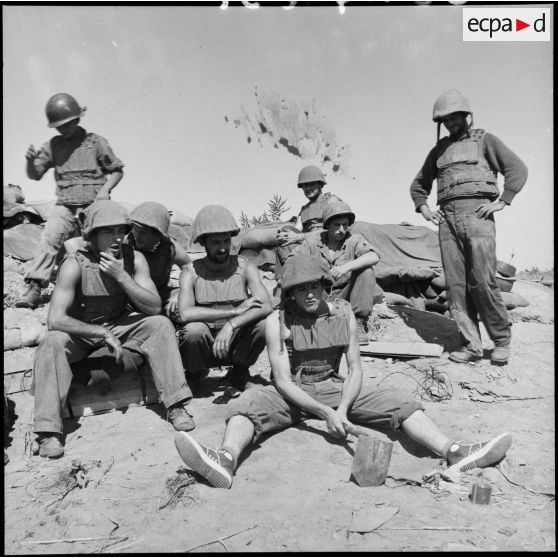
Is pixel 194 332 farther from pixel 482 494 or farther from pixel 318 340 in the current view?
pixel 482 494

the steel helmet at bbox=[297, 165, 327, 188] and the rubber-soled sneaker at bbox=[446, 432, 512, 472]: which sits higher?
the steel helmet at bbox=[297, 165, 327, 188]

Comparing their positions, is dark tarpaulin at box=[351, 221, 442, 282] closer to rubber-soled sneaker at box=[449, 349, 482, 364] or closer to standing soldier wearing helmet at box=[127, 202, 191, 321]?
rubber-soled sneaker at box=[449, 349, 482, 364]

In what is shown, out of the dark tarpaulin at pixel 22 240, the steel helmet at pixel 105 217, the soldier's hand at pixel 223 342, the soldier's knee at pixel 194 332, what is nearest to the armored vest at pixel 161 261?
the steel helmet at pixel 105 217

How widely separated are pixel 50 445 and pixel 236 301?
1843 millimetres

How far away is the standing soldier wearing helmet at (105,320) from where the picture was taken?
3.69 m

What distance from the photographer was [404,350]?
541cm

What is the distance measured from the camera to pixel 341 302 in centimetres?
396

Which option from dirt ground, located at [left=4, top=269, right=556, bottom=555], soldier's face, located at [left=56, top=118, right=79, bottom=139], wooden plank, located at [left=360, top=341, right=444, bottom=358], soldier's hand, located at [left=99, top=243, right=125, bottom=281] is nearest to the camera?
dirt ground, located at [left=4, top=269, right=556, bottom=555]

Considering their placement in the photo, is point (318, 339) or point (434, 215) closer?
point (318, 339)

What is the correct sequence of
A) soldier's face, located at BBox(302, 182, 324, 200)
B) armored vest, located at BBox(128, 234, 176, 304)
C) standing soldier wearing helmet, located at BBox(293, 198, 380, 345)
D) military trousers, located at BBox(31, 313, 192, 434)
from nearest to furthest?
military trousers, located at BBox(31, 313, 192, 434) → armored vest, located at BBox(128, 234, 176, 304) → standing soldier wearing helmet, located at BBox(293, 198, 380, 345) → soldier's face, located at BBox(302, 182, 324, 200)

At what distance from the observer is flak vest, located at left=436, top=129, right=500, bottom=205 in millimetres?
5199

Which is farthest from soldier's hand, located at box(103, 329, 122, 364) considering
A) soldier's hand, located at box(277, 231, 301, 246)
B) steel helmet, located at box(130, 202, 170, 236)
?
soldier's hand, located at box(277, 231, 301, 246)

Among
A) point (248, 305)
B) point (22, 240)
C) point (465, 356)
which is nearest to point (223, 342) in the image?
point (248, 305)

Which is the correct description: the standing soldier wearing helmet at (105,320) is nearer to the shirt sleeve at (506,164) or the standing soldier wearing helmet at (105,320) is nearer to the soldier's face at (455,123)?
the soldier's face at (455,123)
